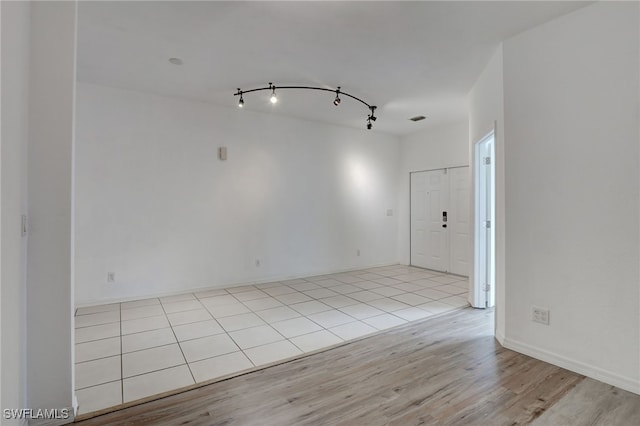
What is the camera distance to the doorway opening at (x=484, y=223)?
3592 millimetres

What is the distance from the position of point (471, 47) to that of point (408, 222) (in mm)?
4046

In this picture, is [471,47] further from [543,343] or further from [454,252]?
[454,252]

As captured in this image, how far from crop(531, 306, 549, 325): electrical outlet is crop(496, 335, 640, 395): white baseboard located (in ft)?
0.74

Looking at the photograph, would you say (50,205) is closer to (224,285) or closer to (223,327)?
(223,327)

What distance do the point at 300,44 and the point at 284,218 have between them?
2.87 meters

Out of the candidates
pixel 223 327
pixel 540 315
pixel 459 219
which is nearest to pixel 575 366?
pixel 540 315

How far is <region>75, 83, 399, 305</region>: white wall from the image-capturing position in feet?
12.4

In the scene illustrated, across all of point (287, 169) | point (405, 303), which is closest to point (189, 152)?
point (287, 169)

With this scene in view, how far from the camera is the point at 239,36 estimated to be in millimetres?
2623

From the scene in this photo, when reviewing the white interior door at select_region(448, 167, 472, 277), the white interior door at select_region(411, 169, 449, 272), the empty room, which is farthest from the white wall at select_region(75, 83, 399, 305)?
the white interior door at select_region(448, 167, 472, 277)

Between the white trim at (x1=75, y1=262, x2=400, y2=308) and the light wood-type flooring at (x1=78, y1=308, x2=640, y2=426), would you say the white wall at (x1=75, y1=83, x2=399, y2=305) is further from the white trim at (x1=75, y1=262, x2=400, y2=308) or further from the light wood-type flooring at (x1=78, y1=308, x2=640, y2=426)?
the light wood-type flooring at (x1=78, y1=308, x2=640, y2=426)

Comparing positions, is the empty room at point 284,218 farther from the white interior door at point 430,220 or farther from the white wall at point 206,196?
the white interior door at point 430,220

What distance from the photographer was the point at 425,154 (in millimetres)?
5969

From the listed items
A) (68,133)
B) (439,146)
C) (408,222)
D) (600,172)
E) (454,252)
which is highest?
(439,146)
